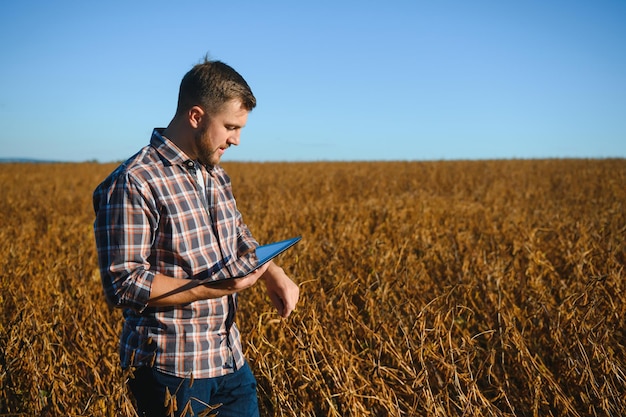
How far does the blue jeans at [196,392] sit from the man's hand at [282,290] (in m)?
0.24

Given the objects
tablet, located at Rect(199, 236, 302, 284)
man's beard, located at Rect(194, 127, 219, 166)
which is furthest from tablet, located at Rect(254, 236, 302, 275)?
man's beard, located at Rect(194, 127, 219, 166)

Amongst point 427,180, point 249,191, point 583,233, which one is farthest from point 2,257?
point 427,180

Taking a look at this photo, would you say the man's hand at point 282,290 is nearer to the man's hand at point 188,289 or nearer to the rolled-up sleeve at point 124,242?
the man's hand at point 188,289

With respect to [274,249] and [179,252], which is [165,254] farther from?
[274,249]

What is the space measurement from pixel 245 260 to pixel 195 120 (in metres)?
0.41

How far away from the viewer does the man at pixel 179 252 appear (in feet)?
4.17

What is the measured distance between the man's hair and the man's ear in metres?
0.01

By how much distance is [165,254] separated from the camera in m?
1.38

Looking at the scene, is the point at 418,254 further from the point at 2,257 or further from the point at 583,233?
the point at 2,257

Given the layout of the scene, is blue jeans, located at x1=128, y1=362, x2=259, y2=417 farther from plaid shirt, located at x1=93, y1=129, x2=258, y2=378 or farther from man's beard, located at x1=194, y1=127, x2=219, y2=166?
man's beard, located at x1=194, y1=127, x2=219, y2=166

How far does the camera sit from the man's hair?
1.39 meters

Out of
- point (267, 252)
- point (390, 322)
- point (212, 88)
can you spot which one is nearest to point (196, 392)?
point (267, 252)

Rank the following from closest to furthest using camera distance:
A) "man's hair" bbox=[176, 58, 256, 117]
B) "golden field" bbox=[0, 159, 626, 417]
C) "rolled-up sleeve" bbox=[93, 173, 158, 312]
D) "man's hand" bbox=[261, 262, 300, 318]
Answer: "rolled-up sleeve" bbox=[93, 173, 158, 312] → "man's hair" bbox=[176, 58, 256, 117] → "man's hand" bbox=[261, 262, 300, 318] → "golden field" bbox=[0, 159, 626, 417]

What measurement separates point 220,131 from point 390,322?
1.97 m
